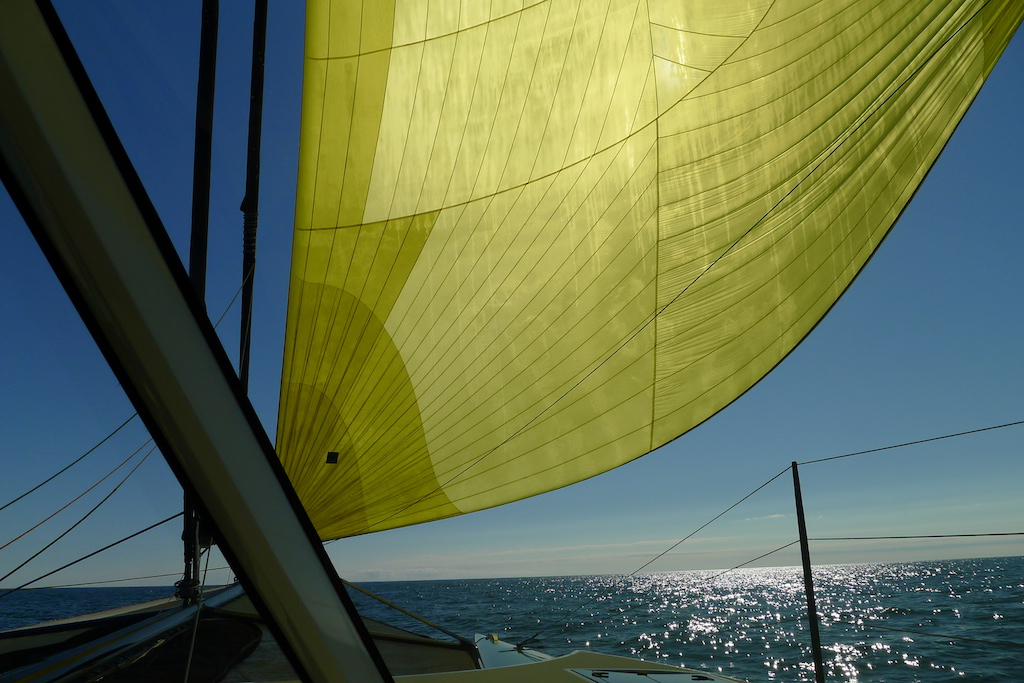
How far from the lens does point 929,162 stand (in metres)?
2.62

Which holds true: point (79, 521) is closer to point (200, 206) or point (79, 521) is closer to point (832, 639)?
point (200, 206)

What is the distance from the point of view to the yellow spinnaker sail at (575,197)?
7.96ft

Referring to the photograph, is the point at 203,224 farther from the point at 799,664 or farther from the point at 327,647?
the point at 799,664

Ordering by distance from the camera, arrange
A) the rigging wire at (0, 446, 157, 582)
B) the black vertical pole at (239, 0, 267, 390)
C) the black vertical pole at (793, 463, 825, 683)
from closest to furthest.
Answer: the rigging wire at (0, 446, 157, 582)
the black vertical pole at (793, 463, 825, 683)
the black vertical pole at (239, 0, 267, 390)

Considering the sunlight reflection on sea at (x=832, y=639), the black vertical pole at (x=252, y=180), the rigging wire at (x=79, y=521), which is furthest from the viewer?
the sunlight reflection on sea at (x=832, y=639)

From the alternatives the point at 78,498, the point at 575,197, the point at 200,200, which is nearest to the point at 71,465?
the point at 78,498

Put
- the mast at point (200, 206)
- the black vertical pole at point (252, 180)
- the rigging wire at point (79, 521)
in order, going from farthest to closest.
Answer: the black vertical pole at point (252, 180), the mast at point (200, 206), the rigging wire at point (79, 521)

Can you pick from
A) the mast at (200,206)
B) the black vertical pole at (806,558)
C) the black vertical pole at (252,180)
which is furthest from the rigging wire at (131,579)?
the black vertical pole at (252,180)

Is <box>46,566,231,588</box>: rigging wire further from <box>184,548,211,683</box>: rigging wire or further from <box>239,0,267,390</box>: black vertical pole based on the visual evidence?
<box>239,0,267,390</box>: black vertical pole

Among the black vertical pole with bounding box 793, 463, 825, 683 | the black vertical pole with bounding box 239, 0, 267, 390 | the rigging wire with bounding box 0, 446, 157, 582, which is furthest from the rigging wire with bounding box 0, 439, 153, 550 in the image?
the black vertical pole with bounding box 239, 0, 267, 390

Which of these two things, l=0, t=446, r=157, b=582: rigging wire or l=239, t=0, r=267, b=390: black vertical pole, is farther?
l=239, t=0, r=267, b=390: black vertical pole

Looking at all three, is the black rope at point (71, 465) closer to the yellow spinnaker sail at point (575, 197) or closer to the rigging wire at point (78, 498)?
the rigging wire at point (78, 498)

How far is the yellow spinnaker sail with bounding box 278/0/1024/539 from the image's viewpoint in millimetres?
2426

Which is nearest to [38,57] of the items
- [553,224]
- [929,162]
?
[553,224]
